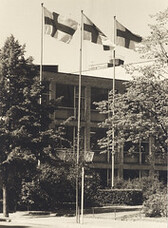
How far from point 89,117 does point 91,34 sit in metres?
15.9

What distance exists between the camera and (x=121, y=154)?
4919cm

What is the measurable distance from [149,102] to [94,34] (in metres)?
9.73

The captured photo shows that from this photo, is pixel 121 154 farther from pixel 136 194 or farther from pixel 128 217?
pixel 128 217

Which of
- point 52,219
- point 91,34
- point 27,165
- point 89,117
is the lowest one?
point 52,219

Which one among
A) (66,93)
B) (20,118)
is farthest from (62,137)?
(66,93)

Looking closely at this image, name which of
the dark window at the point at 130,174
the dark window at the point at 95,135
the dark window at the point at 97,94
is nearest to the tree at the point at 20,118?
the dark window at the point at 95,135

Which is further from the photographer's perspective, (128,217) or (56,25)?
(56,25)

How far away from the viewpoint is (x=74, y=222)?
75.4 feet

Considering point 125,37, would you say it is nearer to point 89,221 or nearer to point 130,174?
point 89,221

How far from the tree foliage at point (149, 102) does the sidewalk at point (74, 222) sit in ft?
13.5

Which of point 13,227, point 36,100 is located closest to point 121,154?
point 36,100

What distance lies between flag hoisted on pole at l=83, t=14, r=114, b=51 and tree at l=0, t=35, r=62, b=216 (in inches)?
265

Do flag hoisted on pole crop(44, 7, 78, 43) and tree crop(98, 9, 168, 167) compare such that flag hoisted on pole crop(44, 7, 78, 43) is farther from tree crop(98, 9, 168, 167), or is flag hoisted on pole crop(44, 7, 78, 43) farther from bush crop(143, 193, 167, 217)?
bush crop(143, 193, 167, 217)

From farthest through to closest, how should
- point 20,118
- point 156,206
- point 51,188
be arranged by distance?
1. point 51,188
2. point 20,118
3. point 156,206
